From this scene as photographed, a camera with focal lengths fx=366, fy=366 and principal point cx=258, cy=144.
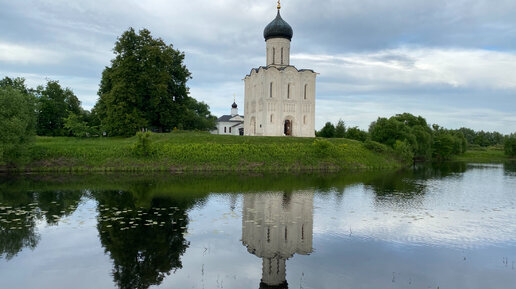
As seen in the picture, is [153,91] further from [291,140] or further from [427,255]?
[427,255]

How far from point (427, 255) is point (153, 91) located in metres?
32.0

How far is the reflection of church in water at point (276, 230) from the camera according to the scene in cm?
945

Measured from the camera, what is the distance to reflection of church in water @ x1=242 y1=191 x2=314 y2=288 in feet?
31.0

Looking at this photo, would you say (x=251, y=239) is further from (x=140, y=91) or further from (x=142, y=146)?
(x=140, y=91)

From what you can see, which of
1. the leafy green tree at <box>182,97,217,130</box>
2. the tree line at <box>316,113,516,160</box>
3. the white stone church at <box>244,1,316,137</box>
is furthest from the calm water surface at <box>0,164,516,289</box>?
the leafy green tree at <box>182,97,217,130</box>

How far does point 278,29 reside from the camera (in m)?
42.3

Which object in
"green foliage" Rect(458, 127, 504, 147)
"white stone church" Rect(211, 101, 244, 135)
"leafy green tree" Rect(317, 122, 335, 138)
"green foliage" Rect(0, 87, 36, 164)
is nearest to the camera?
"green foliage" Rect(0, 87, 36, 164)

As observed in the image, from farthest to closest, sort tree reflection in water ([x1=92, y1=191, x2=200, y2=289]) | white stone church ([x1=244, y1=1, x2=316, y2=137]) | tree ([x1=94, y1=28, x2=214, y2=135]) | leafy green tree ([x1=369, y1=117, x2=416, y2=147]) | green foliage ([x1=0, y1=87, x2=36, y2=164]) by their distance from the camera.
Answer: leafy green tree ([x1=369, y1=117, x2=416, y2=147]) → white stone church ([x1=244, y1=1, x2=316, y2=137]) → tree ([x1=94, y1=28, x2=214, y2=135]) → green foliage ([x1=0, y1=87, x2=36, y2=164]) → tree reflection in water ([x1=92, y1=191, x2=200, y2=289])

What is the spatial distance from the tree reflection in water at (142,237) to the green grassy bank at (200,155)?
14.6 meters

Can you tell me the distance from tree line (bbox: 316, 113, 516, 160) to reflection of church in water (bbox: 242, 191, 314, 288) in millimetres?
29768

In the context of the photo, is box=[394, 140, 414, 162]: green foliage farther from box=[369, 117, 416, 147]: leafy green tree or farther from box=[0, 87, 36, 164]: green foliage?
box=[0, 87, 36, 164]: green foliage

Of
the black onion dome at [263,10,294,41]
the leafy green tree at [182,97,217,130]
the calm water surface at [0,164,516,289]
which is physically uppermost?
the black onion dome at [263,10,294,41]

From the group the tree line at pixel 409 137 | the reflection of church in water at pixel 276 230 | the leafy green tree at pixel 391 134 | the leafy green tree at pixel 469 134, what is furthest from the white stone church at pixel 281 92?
the leafy green tree at pixel 469 134

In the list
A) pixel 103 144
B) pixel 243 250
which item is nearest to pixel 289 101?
pixel 103 144
